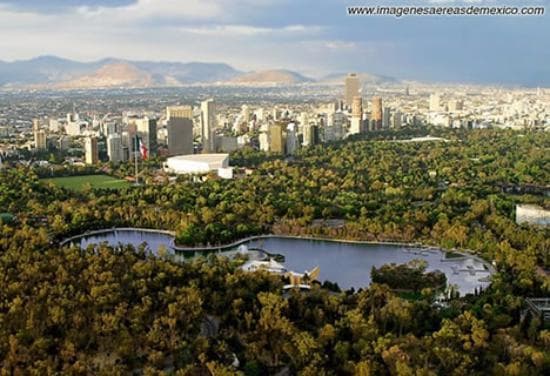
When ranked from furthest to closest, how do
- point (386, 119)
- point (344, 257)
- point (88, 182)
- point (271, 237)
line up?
point (386, 119), point (88, 182), point (271, 237), point (344, 257)

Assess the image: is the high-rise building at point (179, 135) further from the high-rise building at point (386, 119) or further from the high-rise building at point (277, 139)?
the high-rise building at point (386, 119)

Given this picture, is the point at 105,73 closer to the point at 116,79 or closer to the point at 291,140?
the point at 116,79

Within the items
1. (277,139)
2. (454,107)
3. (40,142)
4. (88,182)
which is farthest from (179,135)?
(454,107)

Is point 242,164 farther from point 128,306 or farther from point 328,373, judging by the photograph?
point 328,373

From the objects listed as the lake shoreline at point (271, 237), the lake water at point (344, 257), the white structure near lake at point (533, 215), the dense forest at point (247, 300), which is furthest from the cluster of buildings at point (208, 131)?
the white structure near lake at point (533, 215)

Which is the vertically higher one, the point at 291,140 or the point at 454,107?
the point at 454,107

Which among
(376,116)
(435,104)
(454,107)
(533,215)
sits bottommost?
(533,215)

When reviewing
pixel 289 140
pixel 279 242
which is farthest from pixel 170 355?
pixel 289 140
